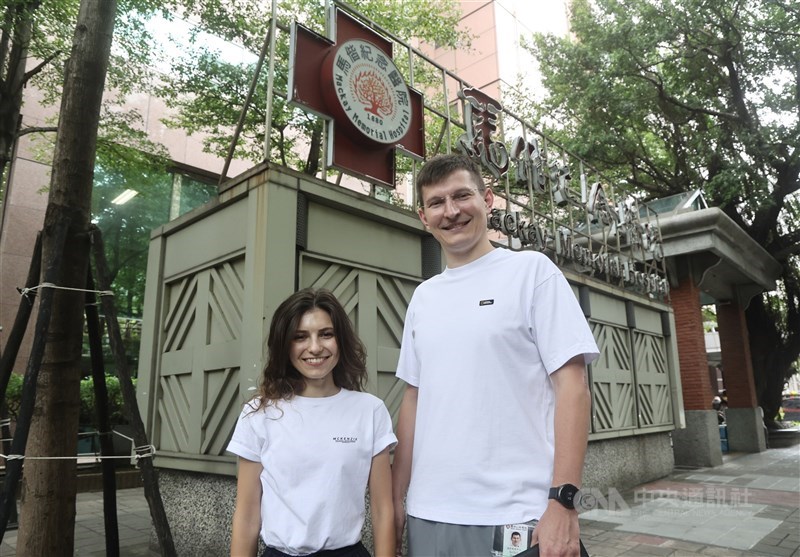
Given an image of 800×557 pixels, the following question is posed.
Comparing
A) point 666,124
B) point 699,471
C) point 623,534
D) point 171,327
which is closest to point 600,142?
point 666,124

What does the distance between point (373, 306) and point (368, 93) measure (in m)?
2.27

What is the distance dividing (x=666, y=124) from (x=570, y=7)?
4961mm

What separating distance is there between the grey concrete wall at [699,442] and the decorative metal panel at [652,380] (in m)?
1.37

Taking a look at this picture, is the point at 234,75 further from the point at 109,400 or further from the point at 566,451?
the point at 566,451

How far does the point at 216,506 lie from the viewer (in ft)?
14.7

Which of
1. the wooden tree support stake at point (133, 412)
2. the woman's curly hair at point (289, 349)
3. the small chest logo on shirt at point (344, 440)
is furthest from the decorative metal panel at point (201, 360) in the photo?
the small chest logo on shirt at point (344, 440)

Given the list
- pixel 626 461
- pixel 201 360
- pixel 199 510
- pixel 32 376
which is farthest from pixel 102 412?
pixel 626 461

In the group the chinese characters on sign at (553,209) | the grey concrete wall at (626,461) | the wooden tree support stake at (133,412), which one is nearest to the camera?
the wooden tree support stake at (133,412)

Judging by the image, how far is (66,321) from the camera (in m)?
3.84

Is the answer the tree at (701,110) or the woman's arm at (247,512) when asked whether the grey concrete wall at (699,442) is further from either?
the woman's arm at (247,512)

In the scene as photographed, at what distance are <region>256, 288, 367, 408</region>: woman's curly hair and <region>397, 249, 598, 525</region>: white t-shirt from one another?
1.88ft

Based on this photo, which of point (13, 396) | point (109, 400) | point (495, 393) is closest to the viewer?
point (495, 393)

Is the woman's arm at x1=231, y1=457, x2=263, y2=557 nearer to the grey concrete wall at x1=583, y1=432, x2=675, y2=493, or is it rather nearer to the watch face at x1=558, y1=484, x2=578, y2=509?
the watch face at x1=558, y1=484, x2=578, y2=509

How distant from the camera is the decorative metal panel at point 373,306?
4781 mm
